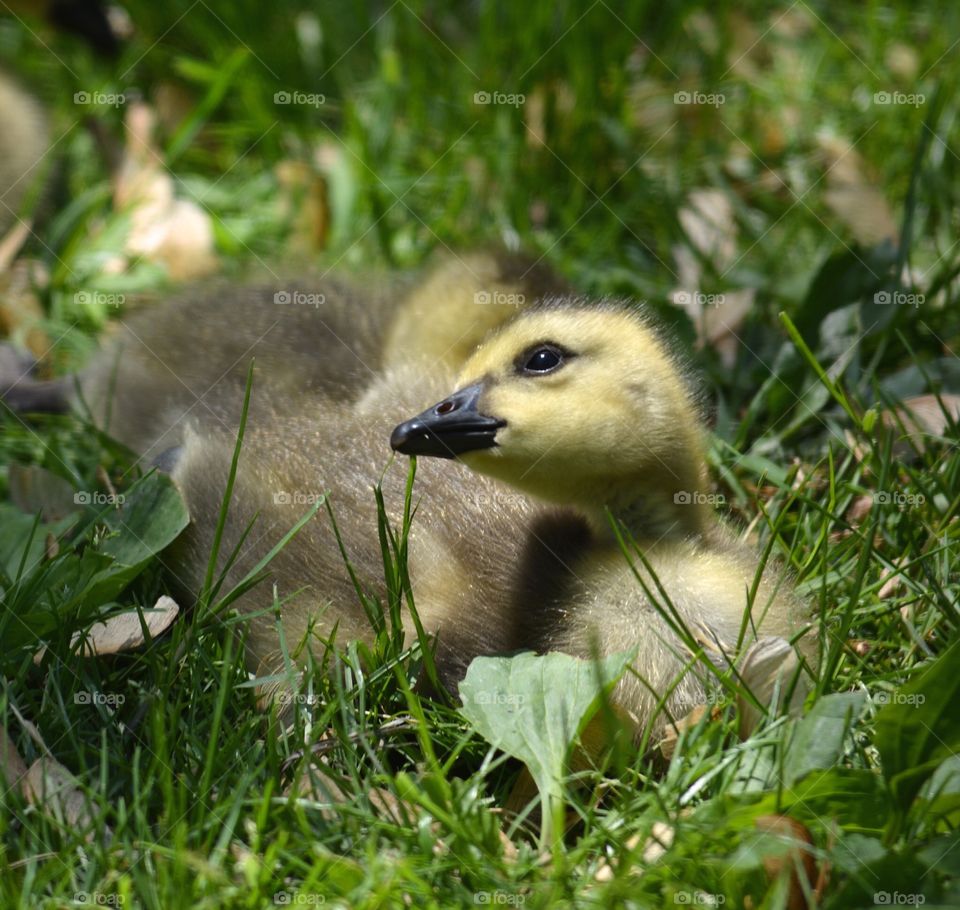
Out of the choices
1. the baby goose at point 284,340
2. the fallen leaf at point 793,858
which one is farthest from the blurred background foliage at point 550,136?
the fallen leaf at point 793,858

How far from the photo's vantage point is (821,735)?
5.02 ft

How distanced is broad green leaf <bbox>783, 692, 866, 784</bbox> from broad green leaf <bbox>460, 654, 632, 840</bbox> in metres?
0.23

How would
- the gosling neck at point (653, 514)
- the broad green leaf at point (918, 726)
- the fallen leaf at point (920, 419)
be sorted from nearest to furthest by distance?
the broad green leaf at point (918, 726) < the gosling neck at point (653, 514) < the fallen leaf at point (920, 419)

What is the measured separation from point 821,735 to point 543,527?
1.85 feet

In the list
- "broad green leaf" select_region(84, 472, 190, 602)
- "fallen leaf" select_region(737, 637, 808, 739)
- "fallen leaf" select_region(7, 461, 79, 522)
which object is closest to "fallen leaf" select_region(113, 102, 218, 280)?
"fallen leaf" select_region(7, 461, 79, 522)

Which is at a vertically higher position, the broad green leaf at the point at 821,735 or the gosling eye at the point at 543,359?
the gosling eye at the point at 543,359

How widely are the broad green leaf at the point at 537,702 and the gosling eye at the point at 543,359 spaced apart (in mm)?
418

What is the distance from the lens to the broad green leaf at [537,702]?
1.59 metres

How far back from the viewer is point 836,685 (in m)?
1.75

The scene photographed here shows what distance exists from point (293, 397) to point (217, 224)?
1.12m

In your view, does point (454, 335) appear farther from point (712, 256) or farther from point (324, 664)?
point (324, 664)

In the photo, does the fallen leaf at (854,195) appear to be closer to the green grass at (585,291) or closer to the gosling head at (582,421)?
the green grass at (585,291)

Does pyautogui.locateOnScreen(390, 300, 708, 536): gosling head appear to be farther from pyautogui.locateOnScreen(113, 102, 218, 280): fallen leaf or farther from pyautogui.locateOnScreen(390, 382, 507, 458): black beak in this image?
pyautogui.locateOnScreen(113, 102, 218, 280): fallen leaf

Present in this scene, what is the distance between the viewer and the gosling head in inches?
70.9
